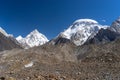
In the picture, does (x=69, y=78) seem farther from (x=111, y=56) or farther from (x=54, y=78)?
(x=111, y=56)

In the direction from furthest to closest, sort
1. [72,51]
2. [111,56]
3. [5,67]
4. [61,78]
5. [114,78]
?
1. [72,51]
2. [111,56]
3. [5,67]
4. [61,78]
5. [114,78]

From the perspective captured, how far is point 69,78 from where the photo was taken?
33.0m

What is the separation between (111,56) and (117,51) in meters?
7.43

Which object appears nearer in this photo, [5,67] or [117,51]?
[5,67]

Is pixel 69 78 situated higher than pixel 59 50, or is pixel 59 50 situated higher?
pixel 59 50

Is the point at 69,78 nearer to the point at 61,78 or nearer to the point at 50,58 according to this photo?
the point at 61,78

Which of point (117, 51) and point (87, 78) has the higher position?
point (117, 51)

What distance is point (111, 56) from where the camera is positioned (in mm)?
59594

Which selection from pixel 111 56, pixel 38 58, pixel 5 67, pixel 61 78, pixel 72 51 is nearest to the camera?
pixel 61 78

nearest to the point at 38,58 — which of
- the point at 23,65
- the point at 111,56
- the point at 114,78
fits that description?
the point at 23,65

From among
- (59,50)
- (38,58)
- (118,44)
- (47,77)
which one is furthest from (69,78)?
(59,50)

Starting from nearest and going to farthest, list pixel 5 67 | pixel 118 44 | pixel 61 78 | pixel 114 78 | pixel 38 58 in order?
pixel 114 78, pixel 61 78, pixel 5 67, pixel 38 58, pixel 118 44

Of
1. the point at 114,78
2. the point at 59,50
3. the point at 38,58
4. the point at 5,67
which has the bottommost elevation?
the point at 114,78

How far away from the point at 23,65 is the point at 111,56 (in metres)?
15.9
